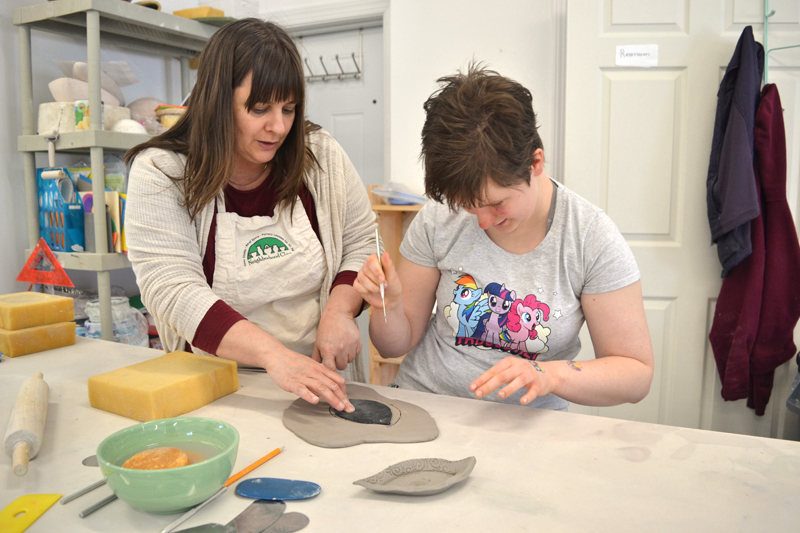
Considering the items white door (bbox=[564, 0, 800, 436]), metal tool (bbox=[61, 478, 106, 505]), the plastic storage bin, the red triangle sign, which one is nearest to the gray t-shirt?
metal tool (bbox=[61, 478, 106, 505])

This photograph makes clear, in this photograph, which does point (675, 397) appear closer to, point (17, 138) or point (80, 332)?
point (80, 332)

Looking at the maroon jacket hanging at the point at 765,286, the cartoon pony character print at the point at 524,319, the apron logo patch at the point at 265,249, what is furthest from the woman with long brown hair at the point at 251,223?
the maroon jacket hanging at the point at 765,286

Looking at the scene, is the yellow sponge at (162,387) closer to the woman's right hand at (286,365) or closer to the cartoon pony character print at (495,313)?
the woman's right hand at (286,365)

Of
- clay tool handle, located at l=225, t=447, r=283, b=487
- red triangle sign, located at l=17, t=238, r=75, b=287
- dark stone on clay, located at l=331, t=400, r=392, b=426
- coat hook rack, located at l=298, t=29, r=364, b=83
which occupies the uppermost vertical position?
coat hook rack, located at l=298, t=29, r=364, b=83

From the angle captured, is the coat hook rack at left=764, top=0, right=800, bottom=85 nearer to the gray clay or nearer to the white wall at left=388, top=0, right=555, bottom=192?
the white wall at left=388, top=0, right=555, bottom=192

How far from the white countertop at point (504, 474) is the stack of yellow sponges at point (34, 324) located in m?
0.34

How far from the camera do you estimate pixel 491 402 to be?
1025 millimetres

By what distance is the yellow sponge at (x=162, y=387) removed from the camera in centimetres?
94

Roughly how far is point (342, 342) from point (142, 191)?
50 centimetres

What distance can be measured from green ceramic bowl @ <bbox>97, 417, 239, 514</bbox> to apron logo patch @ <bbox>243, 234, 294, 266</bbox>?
51cm

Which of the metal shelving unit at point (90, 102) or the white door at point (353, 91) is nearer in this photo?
the metal shelving unit at point (90, 102)

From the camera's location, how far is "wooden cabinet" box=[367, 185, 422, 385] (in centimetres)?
241

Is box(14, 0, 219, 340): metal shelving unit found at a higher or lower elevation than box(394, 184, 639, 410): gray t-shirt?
higher

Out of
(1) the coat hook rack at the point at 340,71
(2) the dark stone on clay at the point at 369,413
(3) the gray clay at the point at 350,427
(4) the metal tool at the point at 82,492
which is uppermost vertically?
(1) the coat hook rack at the point at 340,71
